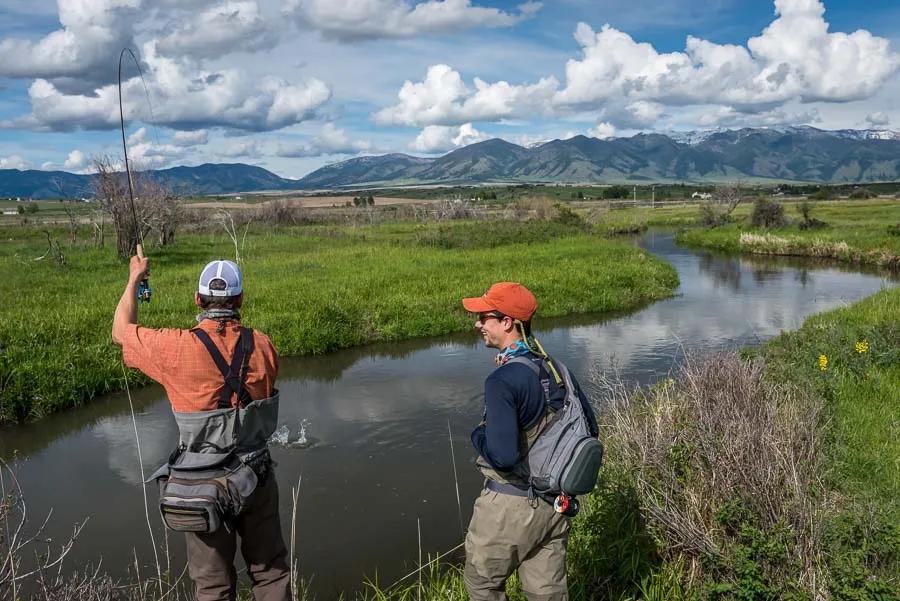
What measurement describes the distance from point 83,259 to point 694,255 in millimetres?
30832

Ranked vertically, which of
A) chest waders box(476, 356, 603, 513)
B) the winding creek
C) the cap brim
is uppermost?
the cap brim

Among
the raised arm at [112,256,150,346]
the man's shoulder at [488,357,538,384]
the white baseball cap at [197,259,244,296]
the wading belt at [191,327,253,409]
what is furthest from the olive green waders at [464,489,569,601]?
the raised arm at [112,256,150,346]

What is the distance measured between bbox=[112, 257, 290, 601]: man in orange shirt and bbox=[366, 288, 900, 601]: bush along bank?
65.9 inches

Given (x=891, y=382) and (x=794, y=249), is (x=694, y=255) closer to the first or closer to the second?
(x=794, y=249)

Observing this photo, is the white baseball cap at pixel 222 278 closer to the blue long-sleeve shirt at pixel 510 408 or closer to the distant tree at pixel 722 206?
the blue long-sleeve shirt at pixel 510 408

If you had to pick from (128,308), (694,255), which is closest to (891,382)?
(128,308)

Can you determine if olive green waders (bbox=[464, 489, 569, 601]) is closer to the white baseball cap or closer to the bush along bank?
the bush along bank

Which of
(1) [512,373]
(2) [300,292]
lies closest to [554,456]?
(1) [512,373]

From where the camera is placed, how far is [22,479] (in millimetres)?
8586

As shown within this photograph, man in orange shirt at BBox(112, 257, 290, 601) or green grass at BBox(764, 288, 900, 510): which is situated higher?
man in orange shirt at BBox(112, 257, 290, 601)

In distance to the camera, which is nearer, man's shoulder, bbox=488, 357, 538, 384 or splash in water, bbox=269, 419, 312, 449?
man's shoulder, bbox=488, 357, 538, 384

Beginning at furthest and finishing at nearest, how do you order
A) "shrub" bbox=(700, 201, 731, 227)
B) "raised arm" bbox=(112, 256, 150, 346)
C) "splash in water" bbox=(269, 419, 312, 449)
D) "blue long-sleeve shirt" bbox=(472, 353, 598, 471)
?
1. "shrub" bbox=(700, 201, 731, 227)
2. "splash in water" bbox=(269, 419, 312, 449)
3. "raised arm" bbox=(112, 256, 150, 346)
4. "blue long-sleeve shirt" bbox=(472, 353, 598, 471)

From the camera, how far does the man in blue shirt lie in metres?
3.39

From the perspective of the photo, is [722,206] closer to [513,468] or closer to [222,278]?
[513,468]
